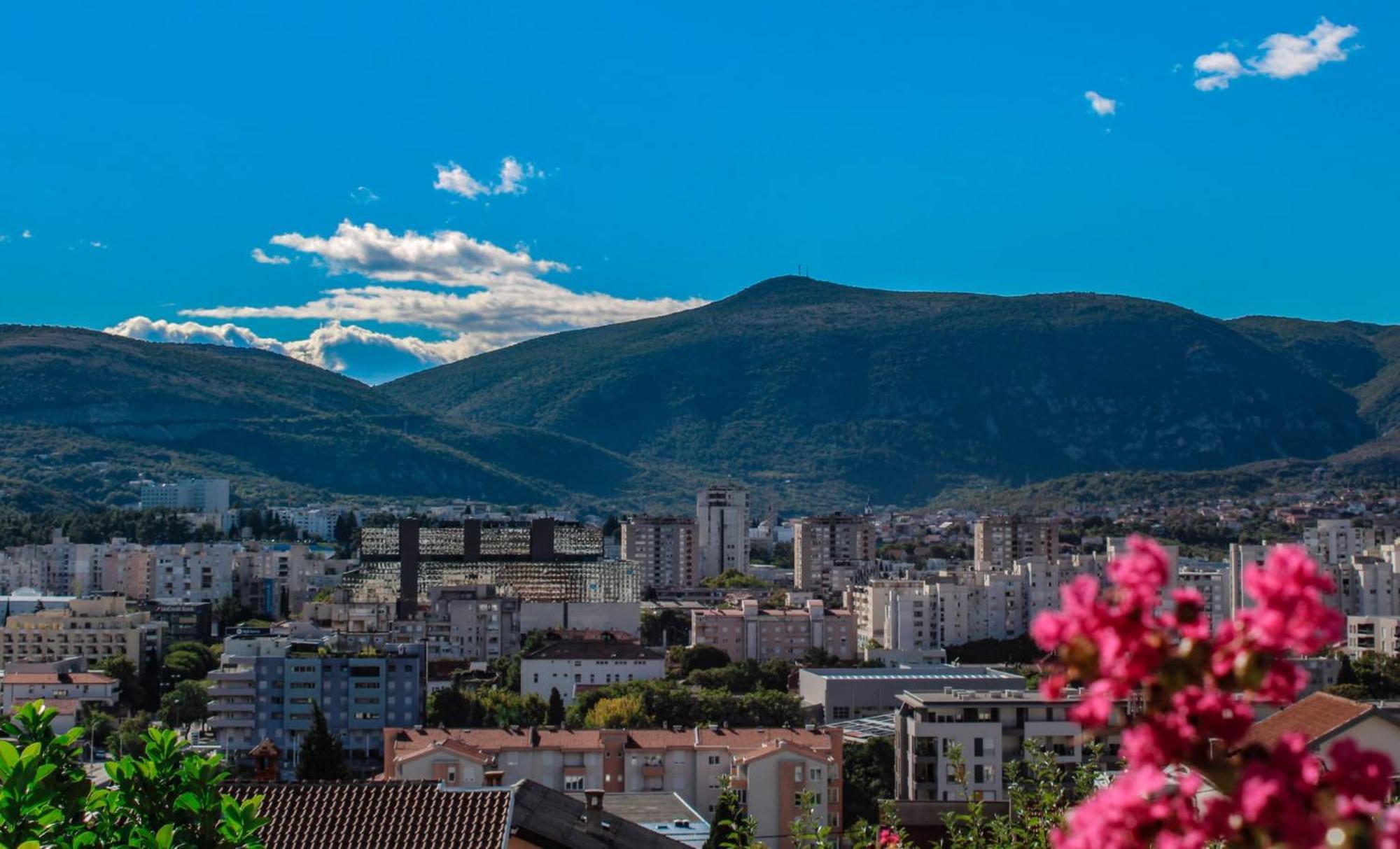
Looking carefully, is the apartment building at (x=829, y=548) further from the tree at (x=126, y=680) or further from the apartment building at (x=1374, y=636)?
the tree at (x=126, y=680)

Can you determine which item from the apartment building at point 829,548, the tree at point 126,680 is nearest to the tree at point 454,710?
the tree at point 126,680

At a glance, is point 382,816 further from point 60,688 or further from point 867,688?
point 60,688

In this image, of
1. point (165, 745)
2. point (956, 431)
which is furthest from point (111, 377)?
point (165, 745)

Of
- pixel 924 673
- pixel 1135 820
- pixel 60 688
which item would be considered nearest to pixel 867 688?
pixel 924 673

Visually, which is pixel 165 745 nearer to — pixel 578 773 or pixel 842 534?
pixel 578 773

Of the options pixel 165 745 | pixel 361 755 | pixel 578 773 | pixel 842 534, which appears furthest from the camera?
pixel 842 534

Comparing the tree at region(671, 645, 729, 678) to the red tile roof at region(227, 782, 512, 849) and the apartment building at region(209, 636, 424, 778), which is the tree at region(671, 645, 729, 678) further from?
the red tile roof at region(227, 782, 512, 849)
